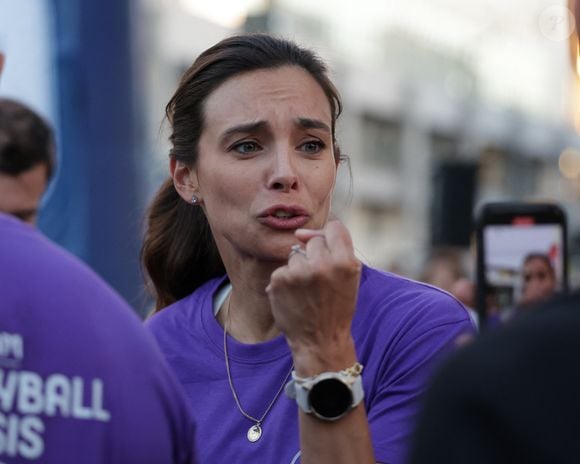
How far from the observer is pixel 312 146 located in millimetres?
2418

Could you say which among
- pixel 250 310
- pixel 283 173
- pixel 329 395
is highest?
pixel 283 173

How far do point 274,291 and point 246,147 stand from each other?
581mm

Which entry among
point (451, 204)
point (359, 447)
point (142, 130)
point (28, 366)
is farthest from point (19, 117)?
point (451, 204)

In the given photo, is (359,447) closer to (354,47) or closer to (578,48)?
(578,48)

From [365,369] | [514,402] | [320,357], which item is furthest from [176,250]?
[514,402]

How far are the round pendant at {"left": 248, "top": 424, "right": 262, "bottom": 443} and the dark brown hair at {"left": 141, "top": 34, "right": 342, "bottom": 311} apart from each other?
27.2 inches

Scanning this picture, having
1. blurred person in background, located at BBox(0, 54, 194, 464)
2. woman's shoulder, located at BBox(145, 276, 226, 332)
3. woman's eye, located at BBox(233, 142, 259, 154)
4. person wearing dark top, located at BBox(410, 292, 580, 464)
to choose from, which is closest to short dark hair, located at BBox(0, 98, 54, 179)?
woman's shoulder, located at BBox(145, 276, 226, 332)

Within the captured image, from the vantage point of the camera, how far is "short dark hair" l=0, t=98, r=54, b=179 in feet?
8.96

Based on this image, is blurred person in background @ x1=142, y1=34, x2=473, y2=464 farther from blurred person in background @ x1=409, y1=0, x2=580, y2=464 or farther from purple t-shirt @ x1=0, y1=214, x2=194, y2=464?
blurred person in background @ x1=409, y1=0, x2=580, y2=464

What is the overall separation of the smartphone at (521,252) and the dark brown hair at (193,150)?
1064 mm

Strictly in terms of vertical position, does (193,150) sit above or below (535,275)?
above

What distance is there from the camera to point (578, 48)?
1472 mm

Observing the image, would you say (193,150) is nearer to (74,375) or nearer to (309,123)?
(309,123)

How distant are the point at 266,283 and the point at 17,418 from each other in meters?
1.19
